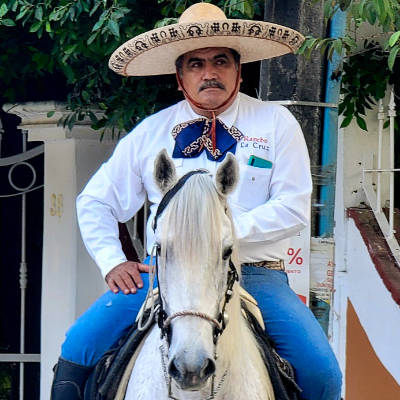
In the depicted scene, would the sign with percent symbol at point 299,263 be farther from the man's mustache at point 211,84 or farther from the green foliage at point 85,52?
the green foliage at point 85,52

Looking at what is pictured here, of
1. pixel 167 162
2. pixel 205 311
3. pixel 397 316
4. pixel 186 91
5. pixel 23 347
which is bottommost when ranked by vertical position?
pixel 23 347

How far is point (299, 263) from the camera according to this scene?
4551mm

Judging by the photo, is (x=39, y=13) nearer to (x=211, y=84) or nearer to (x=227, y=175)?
(x=211, y=84)

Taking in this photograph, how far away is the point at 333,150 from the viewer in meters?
4.61

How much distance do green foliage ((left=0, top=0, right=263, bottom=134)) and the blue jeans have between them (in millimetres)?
1575

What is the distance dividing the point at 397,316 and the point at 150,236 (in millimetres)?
2119

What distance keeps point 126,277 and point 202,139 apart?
0.63 metres

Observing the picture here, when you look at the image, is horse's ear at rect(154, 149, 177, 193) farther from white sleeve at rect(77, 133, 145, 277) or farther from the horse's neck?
white sleeve at rect(77, 133, 145, 277)

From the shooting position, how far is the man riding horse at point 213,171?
3598mm

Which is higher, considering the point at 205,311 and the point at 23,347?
the point at 205,311

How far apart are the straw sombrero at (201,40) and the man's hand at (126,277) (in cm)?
94

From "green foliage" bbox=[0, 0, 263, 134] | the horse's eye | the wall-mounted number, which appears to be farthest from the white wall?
the horse's eye

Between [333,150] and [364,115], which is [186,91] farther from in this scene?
[364,115]

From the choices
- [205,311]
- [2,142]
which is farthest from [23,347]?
[205,311]
